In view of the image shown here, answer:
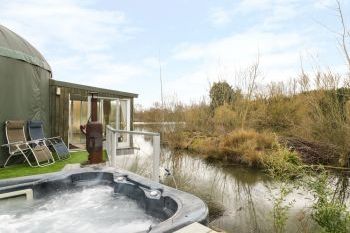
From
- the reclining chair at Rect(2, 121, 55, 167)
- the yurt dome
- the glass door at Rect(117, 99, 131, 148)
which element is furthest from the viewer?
the glass door at Rect(117, 99, 131, 148)

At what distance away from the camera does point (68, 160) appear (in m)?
7.74

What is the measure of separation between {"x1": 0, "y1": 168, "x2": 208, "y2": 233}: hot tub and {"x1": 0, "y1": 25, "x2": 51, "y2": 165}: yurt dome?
3.34 metres

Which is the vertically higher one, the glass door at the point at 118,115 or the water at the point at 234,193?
the glass door at the point at 118,115

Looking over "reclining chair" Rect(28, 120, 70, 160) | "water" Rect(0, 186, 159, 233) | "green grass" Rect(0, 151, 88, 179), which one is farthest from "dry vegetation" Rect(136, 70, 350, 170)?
"green grass" Rect(0, 151, 88, 179)

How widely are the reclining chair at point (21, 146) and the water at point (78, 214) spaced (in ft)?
9.34

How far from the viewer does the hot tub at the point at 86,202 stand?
3.49m

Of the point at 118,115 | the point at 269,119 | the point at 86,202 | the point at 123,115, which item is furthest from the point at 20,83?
the point at 269,119

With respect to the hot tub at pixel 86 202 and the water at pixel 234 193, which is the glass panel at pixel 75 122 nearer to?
the water at pixel 234 193

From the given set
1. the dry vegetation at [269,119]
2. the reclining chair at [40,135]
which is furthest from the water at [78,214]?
the reclining chair at [40,135]

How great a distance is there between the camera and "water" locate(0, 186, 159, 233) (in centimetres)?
361

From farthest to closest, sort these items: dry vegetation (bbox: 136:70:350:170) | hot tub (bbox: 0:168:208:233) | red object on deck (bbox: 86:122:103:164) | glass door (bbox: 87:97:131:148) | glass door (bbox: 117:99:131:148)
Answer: glass door (bbox: 117:99:131:148) < glass door (bbox: 87:97:131:148) < dry vegetation (bbox: 136:70:350:170) < red object on deck (bbox: 86:122:103:164) < hot tub (bbox: 0:168:208:233)

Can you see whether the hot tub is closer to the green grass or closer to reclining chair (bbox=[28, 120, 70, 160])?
the green grass

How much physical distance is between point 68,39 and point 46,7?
77.2 inches

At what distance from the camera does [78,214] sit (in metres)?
4.02
